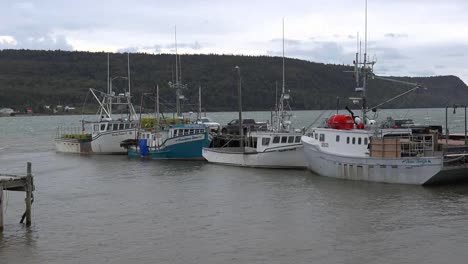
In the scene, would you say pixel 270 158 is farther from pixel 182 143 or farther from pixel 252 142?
pixel 182 143

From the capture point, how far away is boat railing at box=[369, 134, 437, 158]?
36.9 metres

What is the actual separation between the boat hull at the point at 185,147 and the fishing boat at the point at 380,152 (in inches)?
553

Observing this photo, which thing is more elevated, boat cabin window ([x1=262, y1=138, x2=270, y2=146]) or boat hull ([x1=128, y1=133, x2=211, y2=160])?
boat cabin window ([x1=262, y1=138, x2=270, y2=146])

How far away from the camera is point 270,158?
48.8m

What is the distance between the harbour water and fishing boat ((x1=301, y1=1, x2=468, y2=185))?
2.64ft

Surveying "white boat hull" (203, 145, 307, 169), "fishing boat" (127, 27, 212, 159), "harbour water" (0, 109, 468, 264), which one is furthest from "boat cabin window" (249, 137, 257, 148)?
"harbour water" (0, 109, 468, 264)

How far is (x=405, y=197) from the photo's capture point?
34.0 metres

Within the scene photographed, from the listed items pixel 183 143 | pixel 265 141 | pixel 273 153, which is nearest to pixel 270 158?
pixel 273 153

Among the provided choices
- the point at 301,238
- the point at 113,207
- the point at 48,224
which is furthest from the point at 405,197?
the point at 48,224

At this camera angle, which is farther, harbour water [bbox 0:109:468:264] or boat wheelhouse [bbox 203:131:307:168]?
boat wheelhouse [bbox 203:131:307:168]

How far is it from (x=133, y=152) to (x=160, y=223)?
34.4 meters

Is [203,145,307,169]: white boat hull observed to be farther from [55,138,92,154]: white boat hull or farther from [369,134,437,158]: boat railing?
[55,138,92,154]: white boat hull

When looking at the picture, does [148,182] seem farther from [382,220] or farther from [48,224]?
[382,220]

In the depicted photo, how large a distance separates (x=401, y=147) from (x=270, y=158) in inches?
532
